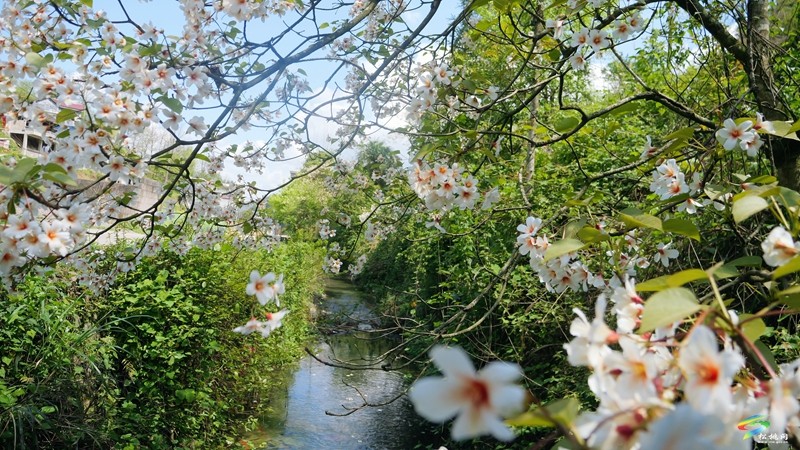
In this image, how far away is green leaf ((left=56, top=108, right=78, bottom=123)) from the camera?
1.36m

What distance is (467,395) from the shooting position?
0.45 meters

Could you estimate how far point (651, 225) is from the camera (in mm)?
954

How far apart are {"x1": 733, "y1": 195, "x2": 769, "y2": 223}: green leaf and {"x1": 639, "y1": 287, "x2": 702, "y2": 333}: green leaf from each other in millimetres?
265

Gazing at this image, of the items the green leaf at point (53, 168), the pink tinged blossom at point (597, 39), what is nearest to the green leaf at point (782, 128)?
the pink tinged blossom at point (597, 39)

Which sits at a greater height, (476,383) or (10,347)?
(10,347)

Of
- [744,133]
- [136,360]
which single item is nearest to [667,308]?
[744,133]

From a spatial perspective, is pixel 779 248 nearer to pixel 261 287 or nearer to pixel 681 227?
pixel 681 227

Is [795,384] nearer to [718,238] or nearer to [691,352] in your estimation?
[691,352]

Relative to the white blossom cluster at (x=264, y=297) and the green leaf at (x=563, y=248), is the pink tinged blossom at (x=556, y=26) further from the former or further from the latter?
the white blossom cluster at (x=264, y=297)

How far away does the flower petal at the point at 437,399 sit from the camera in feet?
1.42

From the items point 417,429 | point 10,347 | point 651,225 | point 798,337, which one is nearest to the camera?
point 651,225

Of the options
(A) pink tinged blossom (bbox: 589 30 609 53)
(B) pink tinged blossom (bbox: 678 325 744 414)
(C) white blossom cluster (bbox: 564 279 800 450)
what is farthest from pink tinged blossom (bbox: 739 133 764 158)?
(B) pink tinged blossom (bbox: 678 325 744 414)

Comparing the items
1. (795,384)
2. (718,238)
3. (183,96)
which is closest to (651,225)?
(795,384)

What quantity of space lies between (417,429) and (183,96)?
4.51 meters
